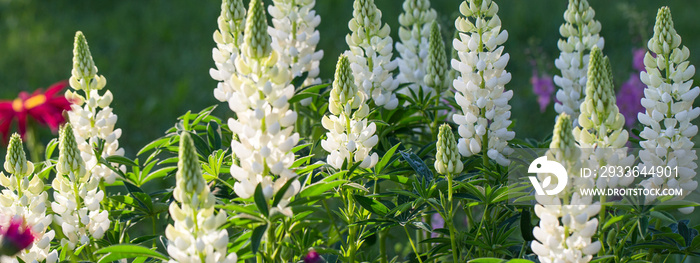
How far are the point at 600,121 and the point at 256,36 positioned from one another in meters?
0.60

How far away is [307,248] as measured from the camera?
171cm

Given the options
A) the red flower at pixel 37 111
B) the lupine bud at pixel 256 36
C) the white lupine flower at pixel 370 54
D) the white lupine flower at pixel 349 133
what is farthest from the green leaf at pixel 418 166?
the red flower at pixel 37 111

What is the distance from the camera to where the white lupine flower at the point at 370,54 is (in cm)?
186

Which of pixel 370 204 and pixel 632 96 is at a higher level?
pixel 632 96

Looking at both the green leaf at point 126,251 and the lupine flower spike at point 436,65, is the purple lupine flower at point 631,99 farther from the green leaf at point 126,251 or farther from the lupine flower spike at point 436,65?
the green leaf at point 126,251

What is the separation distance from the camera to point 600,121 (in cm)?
129

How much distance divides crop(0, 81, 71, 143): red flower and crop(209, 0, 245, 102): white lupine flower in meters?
0.50

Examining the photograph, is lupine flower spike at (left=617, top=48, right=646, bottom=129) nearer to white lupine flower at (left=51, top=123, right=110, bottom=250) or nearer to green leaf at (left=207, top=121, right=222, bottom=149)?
green leaf at (left=207, top=121, right=222, bottom=149)

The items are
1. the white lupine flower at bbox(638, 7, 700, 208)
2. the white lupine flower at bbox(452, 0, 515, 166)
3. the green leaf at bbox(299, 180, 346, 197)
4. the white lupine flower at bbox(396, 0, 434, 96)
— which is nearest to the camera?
the green leaf at bbox(299, 180, 346, 197)

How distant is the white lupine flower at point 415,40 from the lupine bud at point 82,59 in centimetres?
89

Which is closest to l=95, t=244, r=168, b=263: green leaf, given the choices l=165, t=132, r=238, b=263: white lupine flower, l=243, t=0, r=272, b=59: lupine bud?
l=165, t=132, r=238, b=263: white lupine flower

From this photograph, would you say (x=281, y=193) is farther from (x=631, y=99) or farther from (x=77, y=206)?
(x=631, y=99)

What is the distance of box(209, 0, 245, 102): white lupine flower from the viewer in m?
1.60

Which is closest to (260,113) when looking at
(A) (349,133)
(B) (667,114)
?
(A) (349,133)
